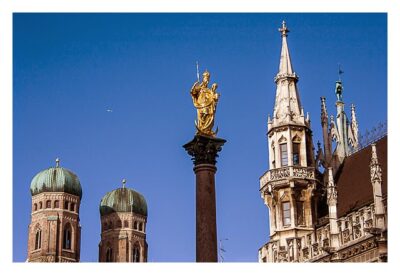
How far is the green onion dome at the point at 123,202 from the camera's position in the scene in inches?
4734

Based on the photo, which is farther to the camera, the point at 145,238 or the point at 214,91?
the point at 145,238

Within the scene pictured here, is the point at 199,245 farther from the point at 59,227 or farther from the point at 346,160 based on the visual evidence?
the point at 59,227

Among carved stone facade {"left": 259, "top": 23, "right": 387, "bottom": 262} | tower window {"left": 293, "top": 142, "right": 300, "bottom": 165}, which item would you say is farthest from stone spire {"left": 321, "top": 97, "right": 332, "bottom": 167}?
tower window {"left": 293, "top": 142, "right": 300, "bottom": 165}

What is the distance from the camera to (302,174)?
50125 millimetres

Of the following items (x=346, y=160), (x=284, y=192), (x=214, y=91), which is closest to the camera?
(x=214, y=91)

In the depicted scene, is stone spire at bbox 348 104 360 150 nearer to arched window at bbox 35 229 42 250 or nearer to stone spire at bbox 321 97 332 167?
stone spire at bbox 321 97 332 167

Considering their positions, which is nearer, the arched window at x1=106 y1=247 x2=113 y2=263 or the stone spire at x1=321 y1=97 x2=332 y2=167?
the stone spire at x1=321 y1=97 x2=332 y2=167

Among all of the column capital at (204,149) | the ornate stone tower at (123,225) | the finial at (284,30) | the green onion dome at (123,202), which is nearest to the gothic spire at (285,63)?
the finial at (284,30)

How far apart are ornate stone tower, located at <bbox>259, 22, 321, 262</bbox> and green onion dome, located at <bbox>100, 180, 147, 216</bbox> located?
230 ft

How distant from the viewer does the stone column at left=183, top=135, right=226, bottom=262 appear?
32438mm

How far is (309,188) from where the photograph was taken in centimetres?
5000

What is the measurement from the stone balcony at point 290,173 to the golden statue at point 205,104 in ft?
50.5
